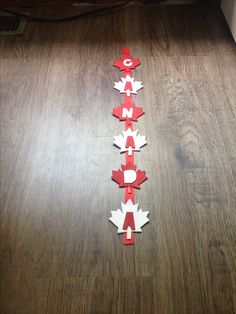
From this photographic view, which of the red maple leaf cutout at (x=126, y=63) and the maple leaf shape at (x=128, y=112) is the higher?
the red maple leaf cutout at (x=126, y=63)

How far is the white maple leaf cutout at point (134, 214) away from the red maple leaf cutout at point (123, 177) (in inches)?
2.7

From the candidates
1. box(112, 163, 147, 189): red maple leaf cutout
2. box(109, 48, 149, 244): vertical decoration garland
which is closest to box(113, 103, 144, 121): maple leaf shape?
box(109, 48, 149, 244): vertical decoration garland

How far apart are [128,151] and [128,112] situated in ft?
0.65

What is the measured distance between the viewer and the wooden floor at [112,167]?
89cm

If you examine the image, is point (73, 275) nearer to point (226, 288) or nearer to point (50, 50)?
point (226, 288)

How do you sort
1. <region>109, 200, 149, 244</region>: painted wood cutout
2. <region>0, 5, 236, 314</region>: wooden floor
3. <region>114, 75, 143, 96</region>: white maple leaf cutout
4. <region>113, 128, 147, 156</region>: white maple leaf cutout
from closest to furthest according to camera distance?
1. <region>0, 5, 236, 314</region>: wooden floor
2. <region>109, 200, 149, 244</region>: painted wood cutout
3. <region>113, 128, 147, 156</region>: white maple leaf cutout
4. <region>114, 75, 143, 96</region>: white maple leaf cutout

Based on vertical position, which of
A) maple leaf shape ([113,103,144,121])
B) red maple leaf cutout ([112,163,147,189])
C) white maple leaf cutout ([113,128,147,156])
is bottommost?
red maple leaf cutout ([112,163,147,189])

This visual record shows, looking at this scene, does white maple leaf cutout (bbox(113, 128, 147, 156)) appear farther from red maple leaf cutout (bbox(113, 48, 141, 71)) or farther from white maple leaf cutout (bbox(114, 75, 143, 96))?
red maple leaf cutout (bbox(113, 48, 141, 71))

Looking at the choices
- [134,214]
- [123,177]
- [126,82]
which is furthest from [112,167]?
[126,82]

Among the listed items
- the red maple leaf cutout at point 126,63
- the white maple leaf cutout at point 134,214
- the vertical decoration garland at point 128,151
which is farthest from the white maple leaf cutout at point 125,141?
the red maple leaf cutout at point 126,63

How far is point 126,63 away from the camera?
1.47 m

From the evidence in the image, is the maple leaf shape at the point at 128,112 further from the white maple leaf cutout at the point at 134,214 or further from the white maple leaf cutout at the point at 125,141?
the white maple leaf cutout at the point at 134,214

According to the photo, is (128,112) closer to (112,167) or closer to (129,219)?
(112,167)

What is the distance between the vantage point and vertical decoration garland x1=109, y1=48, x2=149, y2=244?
1.00m
